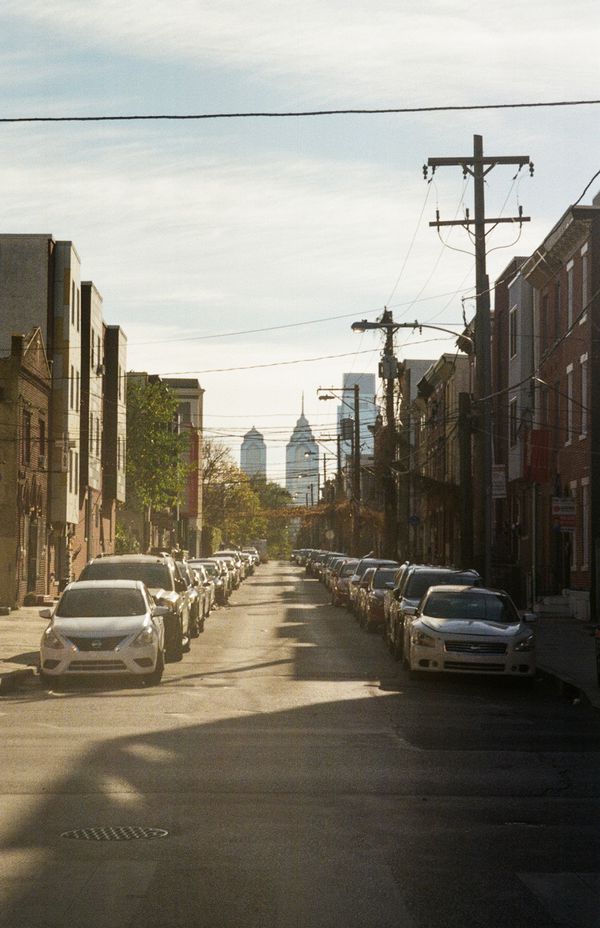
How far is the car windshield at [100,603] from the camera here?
22.6m

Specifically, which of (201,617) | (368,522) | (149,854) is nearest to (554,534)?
A: (201,617)

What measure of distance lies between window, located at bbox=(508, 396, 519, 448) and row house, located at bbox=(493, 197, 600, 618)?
0.15 ft

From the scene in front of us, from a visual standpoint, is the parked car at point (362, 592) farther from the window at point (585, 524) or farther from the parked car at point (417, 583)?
the parked car at point (417, 583)

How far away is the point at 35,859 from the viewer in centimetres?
885

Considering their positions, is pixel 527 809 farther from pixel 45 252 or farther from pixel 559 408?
pixel 45 252

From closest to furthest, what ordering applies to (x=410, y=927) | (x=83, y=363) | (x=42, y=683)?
(x=410, y=927) < (x=42, y=683) < (x=83, y=363)

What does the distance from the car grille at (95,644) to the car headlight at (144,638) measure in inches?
10.3

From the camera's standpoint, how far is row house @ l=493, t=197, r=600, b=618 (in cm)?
3784

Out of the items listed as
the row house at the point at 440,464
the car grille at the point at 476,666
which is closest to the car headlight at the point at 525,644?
the car grille at the point at 476,666

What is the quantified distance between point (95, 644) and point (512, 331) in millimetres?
32525

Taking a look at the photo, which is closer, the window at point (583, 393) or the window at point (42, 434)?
the window at point (583, 393)

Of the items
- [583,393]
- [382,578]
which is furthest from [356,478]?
[382,578]

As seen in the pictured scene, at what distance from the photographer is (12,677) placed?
21734 millimetres

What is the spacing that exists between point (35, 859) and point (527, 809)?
403 cm
